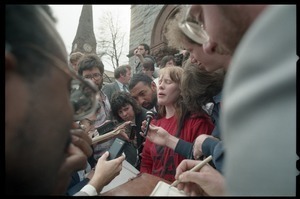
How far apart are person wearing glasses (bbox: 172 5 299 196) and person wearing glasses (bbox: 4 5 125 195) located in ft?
1.55

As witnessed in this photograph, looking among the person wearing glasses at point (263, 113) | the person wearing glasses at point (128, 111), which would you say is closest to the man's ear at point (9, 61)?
the person wearing glasses at point (263, 113)

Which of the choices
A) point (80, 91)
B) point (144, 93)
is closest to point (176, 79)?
point (144, 93)

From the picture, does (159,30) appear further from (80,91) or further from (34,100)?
(34,100)

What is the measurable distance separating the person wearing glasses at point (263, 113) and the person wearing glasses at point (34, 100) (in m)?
0.47

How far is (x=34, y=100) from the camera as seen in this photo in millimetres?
668

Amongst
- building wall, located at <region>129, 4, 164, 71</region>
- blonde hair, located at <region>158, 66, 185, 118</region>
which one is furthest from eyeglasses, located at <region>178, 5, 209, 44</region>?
building wall, located at <region>129, 4, 164, 71</region>

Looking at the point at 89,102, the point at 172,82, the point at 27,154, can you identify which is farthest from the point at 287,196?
the point at 172,82

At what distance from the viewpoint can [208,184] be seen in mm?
1184

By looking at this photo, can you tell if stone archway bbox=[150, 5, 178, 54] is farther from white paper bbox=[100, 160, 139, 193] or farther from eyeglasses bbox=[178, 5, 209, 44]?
eyeglasses bbox=[178, 5, 209, 44]

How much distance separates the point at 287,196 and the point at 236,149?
12 centimetres

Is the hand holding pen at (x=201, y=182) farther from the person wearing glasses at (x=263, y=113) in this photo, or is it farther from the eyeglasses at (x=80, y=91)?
the person wearing glasses at (x=263, y=113)

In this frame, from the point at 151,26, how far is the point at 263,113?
813 cm

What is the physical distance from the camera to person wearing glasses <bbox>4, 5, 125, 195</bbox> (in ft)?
2.10

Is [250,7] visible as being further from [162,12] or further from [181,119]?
[162,12]
